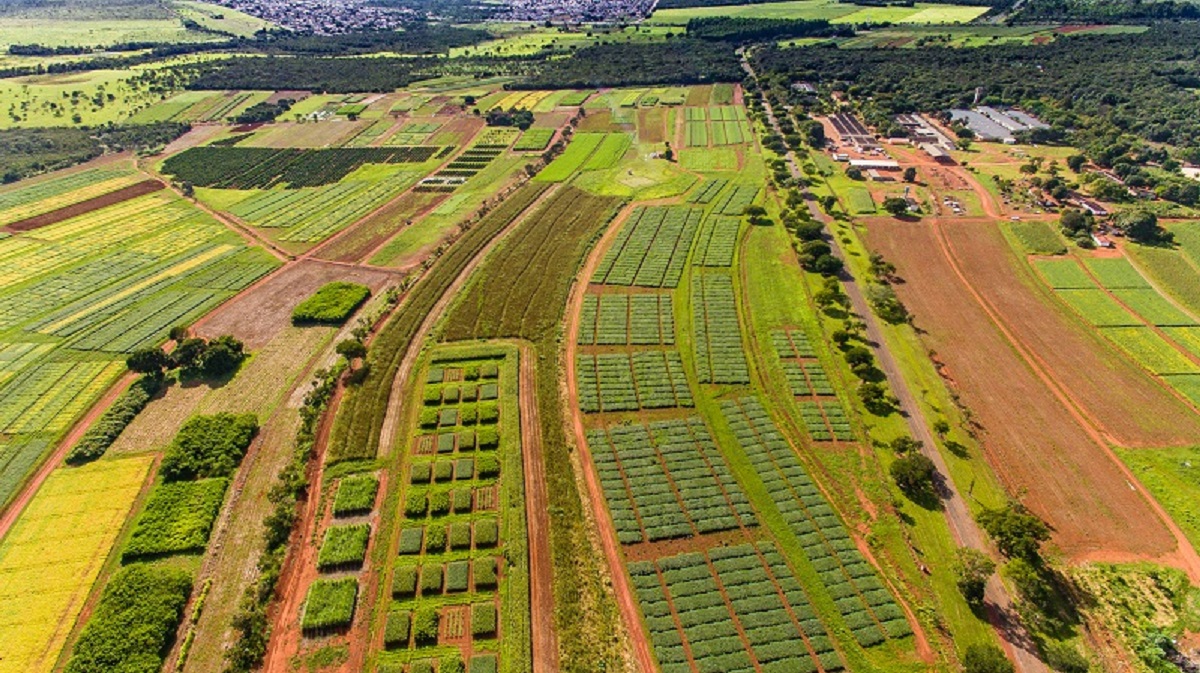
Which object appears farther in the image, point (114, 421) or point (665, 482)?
point (114, 421)

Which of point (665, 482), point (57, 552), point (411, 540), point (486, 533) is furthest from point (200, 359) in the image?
point (665, 482)

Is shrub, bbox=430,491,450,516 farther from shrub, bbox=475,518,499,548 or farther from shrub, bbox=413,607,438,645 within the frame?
shrub, bbox=413,607,438,645

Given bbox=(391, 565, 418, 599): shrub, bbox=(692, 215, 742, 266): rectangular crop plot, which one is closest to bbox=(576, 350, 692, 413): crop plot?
bbox=(391, 565, 418, 599): shrub

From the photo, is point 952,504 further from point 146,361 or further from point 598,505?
point 146,361

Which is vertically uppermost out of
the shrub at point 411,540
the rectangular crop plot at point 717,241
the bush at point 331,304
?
the rectangular crop plot at point 717,241

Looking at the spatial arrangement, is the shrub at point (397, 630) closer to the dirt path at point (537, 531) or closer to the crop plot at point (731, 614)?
the dirt path at point (537, 531)

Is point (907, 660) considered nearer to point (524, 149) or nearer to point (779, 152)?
point (779, 152)

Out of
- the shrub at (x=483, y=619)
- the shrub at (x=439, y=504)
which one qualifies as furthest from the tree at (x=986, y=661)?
the shrub at (x=439, y=504)
